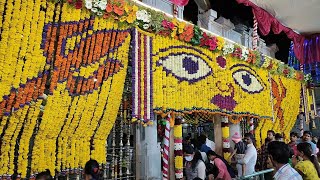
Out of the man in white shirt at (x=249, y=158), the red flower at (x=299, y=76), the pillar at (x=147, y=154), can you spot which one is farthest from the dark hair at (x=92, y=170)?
the red flower at (x=299, y=76)

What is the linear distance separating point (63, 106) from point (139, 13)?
1921 millimetres

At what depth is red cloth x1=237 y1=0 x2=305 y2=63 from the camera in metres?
6.98

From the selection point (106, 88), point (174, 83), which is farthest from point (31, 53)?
point (174, 83)

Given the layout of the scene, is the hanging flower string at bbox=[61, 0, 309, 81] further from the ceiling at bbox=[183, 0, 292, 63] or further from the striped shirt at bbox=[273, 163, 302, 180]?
the striped shirt at bbox=[273, 163, 302, 180]

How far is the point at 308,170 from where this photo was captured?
3350 mm

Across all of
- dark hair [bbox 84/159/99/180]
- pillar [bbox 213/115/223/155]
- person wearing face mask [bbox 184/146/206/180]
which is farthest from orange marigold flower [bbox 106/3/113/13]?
pillar [bbox 213/115/223/155]

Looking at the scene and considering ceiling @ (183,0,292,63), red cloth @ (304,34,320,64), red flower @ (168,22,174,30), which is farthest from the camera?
red cloth @ (304,34,320,64)

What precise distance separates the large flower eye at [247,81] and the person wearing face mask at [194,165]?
92.2 inches

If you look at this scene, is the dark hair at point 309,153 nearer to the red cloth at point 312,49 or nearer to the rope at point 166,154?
the rope at point 166,154

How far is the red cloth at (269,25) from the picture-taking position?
22.9ft

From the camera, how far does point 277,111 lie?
316 inches

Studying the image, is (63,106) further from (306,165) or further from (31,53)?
(306,165)

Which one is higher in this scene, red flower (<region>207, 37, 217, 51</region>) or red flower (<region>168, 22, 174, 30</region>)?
red flower (<region>168, 22, 174, 30</region>)

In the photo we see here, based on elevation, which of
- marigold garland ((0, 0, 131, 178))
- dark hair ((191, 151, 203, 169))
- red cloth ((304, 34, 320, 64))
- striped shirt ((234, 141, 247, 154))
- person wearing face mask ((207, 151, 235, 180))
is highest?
red cloth ((304, 34, 320, 64))
